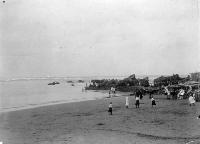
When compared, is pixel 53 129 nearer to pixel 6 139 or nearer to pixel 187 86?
pixel 6 139

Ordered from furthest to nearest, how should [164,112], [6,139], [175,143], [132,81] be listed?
1. [132,81]
2. [164,112]
3. [6,139]
4. [175,143]

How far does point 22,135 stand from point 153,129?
761 centimetres

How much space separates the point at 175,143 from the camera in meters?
14.9

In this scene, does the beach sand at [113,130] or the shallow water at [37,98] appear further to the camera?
the shallow water at [37,98]

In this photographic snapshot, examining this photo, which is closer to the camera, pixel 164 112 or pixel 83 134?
pixel 83 134

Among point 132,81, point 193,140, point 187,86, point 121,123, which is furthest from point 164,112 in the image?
point 132,81

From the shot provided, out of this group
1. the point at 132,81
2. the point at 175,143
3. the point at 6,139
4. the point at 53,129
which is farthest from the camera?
the point at 132,81

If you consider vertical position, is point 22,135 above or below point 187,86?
below

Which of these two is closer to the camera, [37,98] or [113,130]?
[113,130]

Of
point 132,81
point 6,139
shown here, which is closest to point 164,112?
point 6,139

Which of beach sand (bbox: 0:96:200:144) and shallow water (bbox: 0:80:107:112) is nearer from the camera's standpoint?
beach sand (bbox: 0:96:200:144)

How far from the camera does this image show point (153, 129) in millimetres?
18547

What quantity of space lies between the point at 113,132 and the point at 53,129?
172 inches

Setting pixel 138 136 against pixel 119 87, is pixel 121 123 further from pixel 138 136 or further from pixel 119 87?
pixel 119 87
